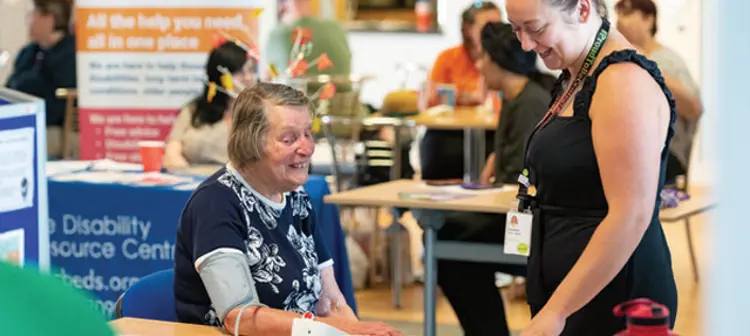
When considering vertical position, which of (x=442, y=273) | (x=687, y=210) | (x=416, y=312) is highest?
(x=687, y=210)

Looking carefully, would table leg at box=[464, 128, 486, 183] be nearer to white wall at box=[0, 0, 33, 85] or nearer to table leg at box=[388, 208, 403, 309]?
table leg at box=[388, 208, 403, 309]

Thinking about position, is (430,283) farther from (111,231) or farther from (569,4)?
(569,4)

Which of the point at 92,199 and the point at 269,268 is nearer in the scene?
the point at 269,268

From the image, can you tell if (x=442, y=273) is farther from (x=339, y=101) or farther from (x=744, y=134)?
Answer: (x=744, y=134)

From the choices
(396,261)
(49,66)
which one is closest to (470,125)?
(396,261)

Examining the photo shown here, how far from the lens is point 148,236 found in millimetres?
4230

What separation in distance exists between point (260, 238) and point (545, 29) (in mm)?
696

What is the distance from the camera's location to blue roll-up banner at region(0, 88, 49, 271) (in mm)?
2551

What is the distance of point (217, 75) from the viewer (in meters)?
5.10

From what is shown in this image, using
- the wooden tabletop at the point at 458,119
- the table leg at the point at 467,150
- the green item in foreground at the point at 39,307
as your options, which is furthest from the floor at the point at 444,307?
the green item in foreground at the point at 39,307

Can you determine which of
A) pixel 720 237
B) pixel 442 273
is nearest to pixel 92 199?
pixel 442 273

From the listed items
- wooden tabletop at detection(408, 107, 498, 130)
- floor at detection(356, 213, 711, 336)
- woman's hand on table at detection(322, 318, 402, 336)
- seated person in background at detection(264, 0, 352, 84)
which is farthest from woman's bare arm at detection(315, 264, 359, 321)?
seated person in background at detection(264, 0, 352, 84)

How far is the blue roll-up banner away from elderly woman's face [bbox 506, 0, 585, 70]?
1162 mm

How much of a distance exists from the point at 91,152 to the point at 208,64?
975mm
